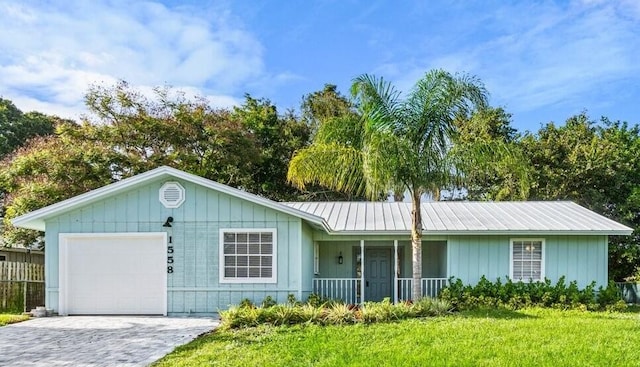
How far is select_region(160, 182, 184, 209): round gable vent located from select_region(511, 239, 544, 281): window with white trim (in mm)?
8875

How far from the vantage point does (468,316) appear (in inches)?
455

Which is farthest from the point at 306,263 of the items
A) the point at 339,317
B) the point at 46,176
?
the point at 46,176

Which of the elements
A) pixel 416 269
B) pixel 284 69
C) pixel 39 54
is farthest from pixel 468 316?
pixel 39 54

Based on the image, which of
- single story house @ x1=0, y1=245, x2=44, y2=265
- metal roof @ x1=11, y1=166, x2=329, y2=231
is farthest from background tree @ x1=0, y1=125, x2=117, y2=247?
metal roof @ x1=11, y1=166, x2=329, y2=231

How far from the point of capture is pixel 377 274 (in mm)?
16547

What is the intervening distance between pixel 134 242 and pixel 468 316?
316 inches

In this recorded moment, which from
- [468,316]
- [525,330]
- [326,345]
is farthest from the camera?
[468,316]

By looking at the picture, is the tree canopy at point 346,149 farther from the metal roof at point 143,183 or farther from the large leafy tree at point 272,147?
the metal roof at point 143,183

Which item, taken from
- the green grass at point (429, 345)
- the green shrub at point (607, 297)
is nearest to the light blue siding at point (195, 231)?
the green grass at point (429, 345)

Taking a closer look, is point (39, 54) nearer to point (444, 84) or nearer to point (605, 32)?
point (444, 84)

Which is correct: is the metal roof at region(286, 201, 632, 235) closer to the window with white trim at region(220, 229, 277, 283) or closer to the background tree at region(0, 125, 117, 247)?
the window with white trim at region(220, 229, 277, 283)

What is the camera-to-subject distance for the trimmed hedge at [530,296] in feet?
43.4

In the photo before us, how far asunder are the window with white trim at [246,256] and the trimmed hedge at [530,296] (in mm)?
4634

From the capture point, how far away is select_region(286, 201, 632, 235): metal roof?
14.0 m
